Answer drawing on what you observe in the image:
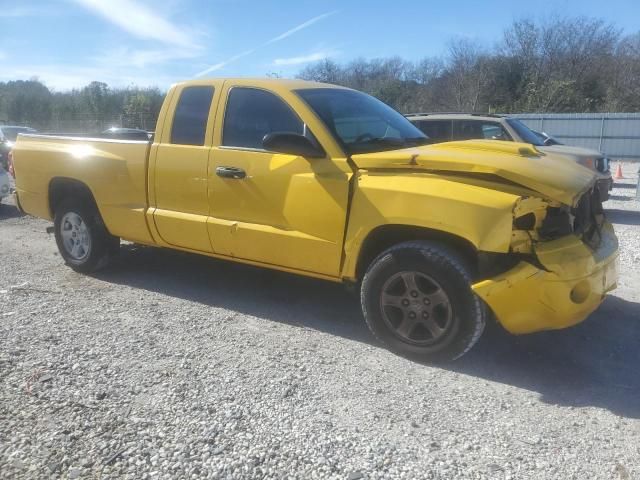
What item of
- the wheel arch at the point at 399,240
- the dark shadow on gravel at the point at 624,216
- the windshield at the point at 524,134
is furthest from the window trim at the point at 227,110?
the dark shadow on gravel at the point at 624,216

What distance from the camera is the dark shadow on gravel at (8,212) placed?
973cm

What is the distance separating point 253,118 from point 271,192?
27.5 inches

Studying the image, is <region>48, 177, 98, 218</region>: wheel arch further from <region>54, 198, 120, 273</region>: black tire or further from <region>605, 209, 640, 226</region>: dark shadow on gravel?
<region>605, 209, 640, 226</region>: dark shadow on gravel

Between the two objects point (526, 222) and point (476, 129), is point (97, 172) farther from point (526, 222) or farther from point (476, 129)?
point (476, 129)

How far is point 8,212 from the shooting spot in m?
10.1

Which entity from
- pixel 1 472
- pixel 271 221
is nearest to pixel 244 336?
pixel 271 221

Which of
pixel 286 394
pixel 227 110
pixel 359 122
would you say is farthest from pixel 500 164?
pixel 227 110

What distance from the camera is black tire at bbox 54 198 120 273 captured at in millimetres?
5656

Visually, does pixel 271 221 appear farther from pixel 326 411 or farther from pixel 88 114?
pixel 88 114

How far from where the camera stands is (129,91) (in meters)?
39.3

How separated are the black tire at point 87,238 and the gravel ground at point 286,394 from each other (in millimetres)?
613

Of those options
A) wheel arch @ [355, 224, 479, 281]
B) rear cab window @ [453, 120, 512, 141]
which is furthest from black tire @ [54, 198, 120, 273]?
rear cab window @ [453, 120, 512, 141]

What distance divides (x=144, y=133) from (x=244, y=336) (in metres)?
3.92

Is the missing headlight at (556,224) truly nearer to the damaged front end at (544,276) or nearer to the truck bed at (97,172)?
the damaged front end at (544,276)
